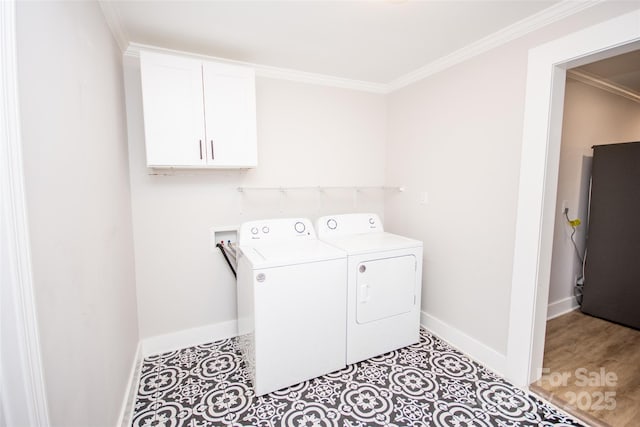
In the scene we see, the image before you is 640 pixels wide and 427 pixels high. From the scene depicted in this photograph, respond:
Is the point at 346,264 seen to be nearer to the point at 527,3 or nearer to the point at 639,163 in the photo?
the point at 527,3

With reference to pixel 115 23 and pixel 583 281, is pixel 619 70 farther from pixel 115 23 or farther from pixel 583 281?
pixel 115 23

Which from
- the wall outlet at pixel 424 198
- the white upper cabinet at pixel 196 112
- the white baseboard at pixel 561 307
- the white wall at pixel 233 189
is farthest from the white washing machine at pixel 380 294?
the white baseboard at pixel 561 307

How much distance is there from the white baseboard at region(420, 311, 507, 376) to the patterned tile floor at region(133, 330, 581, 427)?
0.07 m

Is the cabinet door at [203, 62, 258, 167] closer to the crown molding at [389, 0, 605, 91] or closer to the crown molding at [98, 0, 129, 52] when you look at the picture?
the crown molding at [98, 0, 129, 52]

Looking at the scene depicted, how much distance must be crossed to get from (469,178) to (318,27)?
61.0 inches

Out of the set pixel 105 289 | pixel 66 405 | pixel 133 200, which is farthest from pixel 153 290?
pixel 66 405

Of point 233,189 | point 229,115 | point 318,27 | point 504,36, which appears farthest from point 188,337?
point 504,36

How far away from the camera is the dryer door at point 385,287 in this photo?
2.17 metres

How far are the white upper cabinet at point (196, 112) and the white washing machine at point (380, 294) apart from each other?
1.07 meters

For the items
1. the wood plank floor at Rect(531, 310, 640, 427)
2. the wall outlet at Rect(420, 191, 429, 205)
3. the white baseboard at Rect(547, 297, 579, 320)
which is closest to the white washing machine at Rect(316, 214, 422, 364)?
the wall outlet at Rect(420, 191, 429, 205)

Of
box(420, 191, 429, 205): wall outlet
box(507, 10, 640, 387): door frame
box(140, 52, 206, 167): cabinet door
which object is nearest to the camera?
box(507, 10, 640, 387): door frame

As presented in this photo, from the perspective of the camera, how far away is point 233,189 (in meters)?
2.53

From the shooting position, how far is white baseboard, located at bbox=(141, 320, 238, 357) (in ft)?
7.70

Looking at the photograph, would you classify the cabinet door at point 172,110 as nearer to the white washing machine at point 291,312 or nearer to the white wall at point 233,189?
the white wall at point 233,189
